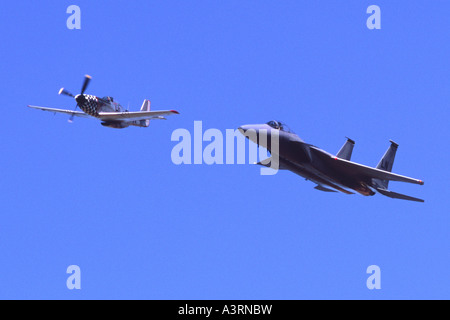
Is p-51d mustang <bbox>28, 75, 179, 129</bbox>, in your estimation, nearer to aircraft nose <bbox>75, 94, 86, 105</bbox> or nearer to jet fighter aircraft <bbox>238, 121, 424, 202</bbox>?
aircraft nose <bbox>75, 94, 86, 105</bbox>

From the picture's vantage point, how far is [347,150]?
170ft

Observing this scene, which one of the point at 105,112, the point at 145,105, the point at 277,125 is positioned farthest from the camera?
the point at 145,105

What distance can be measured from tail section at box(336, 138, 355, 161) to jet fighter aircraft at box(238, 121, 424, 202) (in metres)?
0.95

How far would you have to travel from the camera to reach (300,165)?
47250 millimetres

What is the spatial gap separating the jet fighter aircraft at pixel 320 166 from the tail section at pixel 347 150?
3.10ft

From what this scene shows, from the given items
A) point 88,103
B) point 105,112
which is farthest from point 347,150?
point 88,103

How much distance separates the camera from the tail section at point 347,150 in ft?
168

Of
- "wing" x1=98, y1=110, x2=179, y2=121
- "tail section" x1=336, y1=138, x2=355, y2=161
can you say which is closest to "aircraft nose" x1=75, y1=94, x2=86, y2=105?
"wing" x1=98, y1=110, x2=179, y2=121

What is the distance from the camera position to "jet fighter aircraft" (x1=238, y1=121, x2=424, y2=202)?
46438 millimetres

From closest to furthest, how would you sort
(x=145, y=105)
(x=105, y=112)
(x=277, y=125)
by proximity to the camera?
1. (x=277, y=125)
2. (x=105, y=112)
3. (x=145, y=105)

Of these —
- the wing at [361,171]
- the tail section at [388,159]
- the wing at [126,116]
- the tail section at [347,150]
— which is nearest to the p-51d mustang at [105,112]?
the wing at [126,116]

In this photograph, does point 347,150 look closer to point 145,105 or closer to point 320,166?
point 320,166

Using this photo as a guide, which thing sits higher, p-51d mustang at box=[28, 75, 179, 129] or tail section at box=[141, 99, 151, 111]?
tail section at box=[141, 99, 151, 111]

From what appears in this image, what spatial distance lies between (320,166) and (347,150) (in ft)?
17.3
